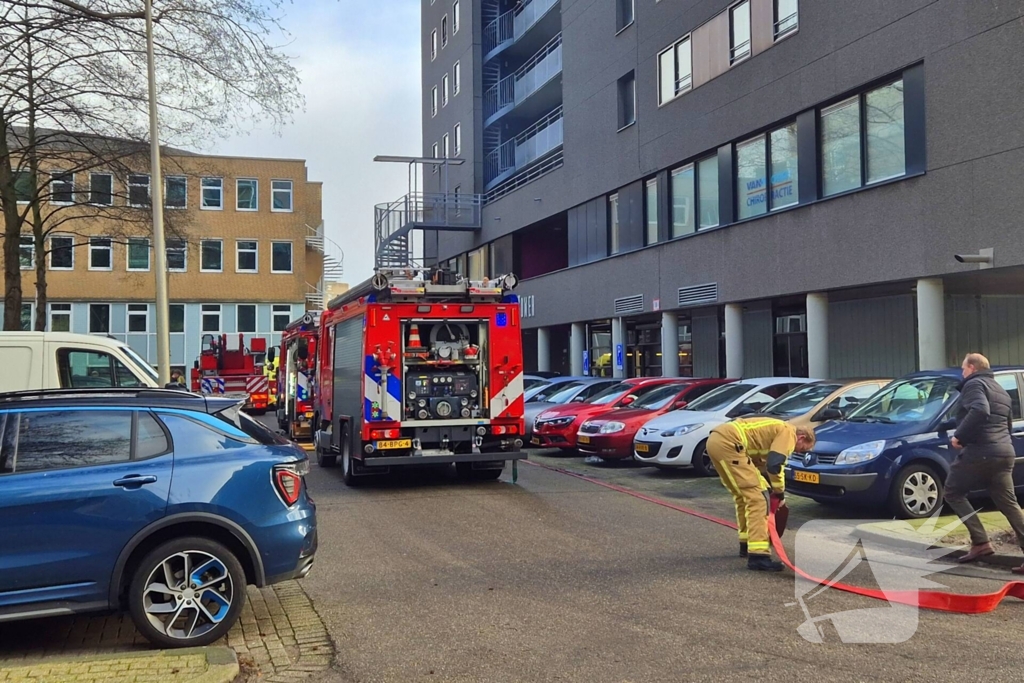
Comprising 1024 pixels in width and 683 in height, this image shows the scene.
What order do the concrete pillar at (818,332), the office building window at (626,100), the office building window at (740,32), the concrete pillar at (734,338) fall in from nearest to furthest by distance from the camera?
the concrete pillar at (818,332) → the office building window at (740,32) → the concrete pillar at (734,338) → the office building window at (626,100)

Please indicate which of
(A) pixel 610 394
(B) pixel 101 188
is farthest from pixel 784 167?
(B) pixel 101 188

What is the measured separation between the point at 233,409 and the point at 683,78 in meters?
19.9

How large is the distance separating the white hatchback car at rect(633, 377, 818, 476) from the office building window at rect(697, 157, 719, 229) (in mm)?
8621

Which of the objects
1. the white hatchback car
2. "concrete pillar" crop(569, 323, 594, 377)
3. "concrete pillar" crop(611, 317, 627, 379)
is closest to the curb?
the white hatchback car

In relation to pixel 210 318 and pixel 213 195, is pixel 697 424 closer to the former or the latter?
pixel 210 318

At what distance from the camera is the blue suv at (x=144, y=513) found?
5664mm

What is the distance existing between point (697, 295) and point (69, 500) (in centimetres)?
1921

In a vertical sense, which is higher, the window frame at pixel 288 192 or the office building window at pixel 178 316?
the window frame at pixel 288 192

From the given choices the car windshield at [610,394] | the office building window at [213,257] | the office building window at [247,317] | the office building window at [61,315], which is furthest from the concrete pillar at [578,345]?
the office building window at [61,315]

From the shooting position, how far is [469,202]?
134ft

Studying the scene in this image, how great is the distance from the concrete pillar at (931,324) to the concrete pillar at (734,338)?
20.5 feet

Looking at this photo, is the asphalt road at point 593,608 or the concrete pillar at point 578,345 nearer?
the asphalt road at point 593,608

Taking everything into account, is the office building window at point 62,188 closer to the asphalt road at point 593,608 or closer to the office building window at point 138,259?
the asphalt road at point 593,608

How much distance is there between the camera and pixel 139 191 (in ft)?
67.2
